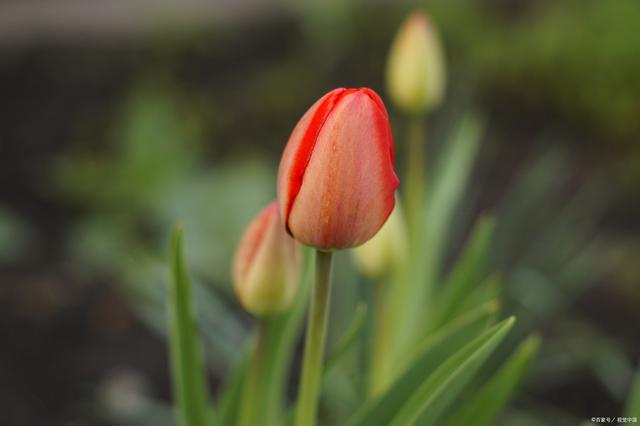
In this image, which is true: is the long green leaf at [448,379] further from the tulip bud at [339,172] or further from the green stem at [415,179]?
the green stem at [415,179]

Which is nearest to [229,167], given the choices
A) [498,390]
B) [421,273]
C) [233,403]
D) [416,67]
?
[421,273]

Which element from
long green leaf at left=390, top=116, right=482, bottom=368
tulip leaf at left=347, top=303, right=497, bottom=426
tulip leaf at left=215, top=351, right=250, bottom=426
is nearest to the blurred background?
long green leaf at left=390, top=116, right=482, bottom=368

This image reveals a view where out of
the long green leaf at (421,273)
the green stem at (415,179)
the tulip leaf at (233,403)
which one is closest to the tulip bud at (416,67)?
the green stem at (415,179)

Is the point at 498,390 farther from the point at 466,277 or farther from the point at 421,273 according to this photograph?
the point at 421,273

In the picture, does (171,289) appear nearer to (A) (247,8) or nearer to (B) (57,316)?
(B) (57,316)

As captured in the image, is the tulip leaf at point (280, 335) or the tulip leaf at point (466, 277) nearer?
the tulip leaf at point (280, 335)

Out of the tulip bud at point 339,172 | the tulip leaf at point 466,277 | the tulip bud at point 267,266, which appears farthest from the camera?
the tulip leaf at point 466,277
